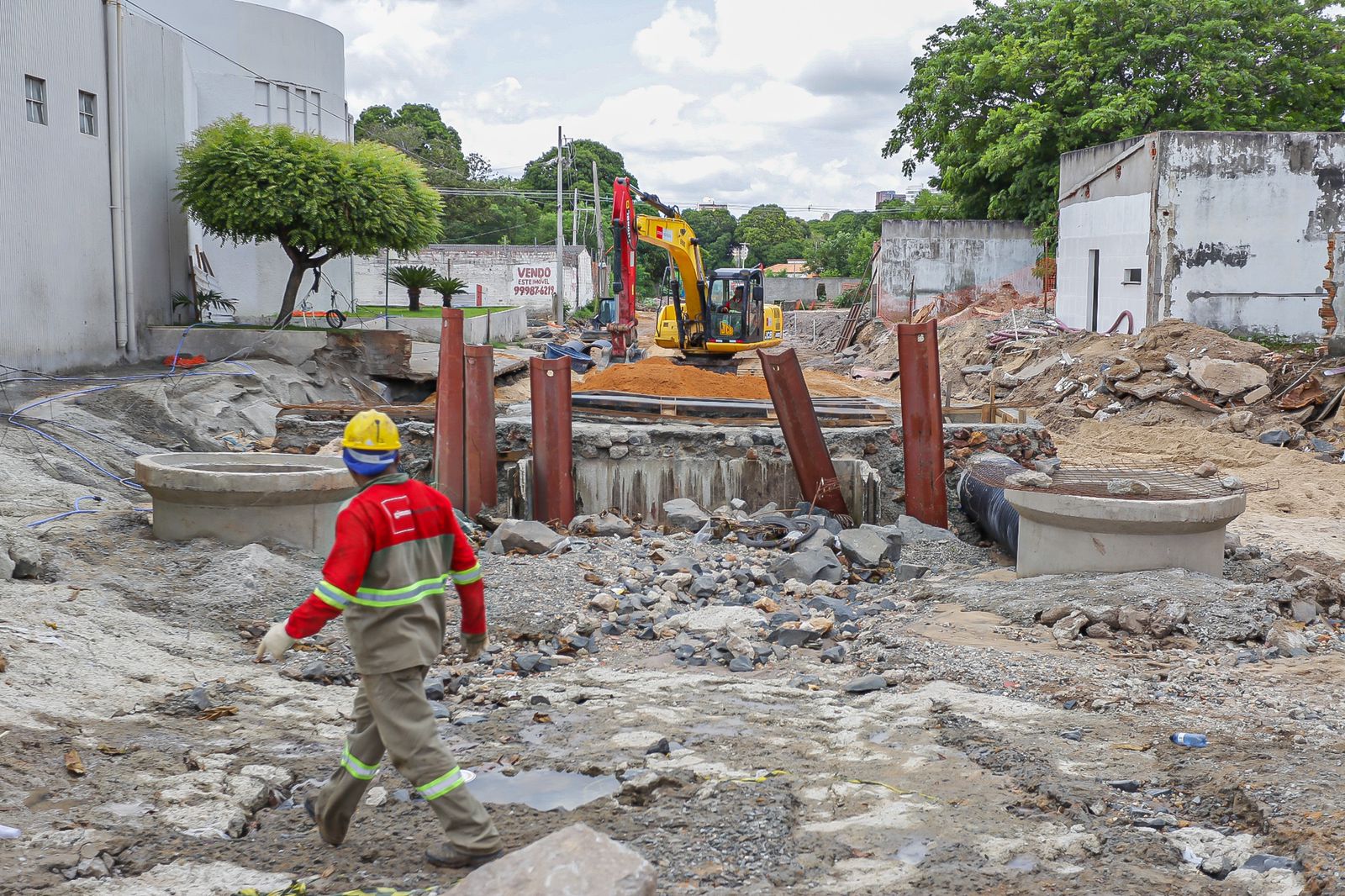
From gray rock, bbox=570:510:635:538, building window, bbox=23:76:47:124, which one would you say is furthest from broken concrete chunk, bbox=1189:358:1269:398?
building window, bbox=23:76:47:124

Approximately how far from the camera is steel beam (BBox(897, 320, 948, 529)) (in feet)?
33.4

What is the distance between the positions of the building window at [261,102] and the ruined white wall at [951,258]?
16780mm

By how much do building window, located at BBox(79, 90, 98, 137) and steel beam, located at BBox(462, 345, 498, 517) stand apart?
8.98 meters

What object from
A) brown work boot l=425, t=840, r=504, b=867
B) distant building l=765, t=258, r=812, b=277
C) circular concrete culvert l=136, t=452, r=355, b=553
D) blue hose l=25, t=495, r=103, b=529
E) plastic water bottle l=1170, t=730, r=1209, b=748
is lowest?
plastic water bottle l=1170, t=730, r=1209, b=748

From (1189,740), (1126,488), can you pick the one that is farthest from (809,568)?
(1189,740)

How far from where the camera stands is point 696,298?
850 inches

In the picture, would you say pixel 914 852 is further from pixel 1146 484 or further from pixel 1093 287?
pixel 1093 287

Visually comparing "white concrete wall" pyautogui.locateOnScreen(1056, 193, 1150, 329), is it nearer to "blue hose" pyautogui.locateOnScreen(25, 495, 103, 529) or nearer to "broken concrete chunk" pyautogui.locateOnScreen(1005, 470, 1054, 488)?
"broken concrete chunk" pyautogui.locateOnScreen(1005, 470, 1054, 488)

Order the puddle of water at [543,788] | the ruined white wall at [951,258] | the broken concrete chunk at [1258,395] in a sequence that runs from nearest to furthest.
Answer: the puddle of water at [543,788], the broken concrete chunk at [1258,395], the ruined white wall at [951,258]

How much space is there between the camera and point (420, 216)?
1941 cm

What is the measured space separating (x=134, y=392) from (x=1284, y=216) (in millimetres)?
19413

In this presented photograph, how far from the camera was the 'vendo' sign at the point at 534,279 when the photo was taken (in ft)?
143

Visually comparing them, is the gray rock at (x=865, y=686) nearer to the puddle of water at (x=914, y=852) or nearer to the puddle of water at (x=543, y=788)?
the puddle of water at (x=543, y=788)

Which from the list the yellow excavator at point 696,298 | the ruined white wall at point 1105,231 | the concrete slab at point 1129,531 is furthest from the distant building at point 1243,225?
the concrete slab at point 1129,531
